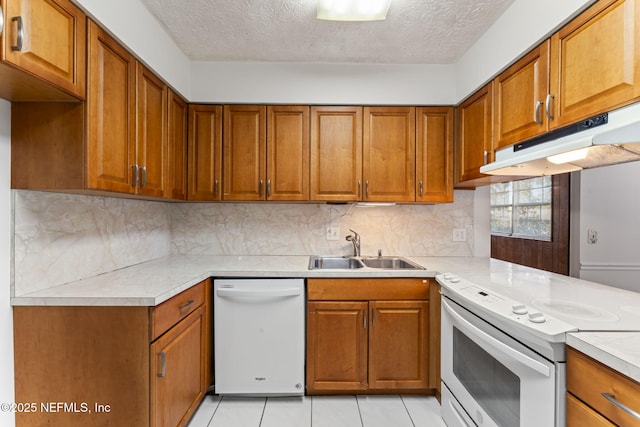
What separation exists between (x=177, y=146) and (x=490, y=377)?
7.57ft

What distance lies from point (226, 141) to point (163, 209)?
30.9 inches

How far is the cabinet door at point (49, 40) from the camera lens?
1.02 metres

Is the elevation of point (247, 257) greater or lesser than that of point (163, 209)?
lesser

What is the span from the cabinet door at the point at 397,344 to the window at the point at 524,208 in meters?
2.27

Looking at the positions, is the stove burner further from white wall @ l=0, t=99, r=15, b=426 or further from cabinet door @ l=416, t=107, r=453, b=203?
white wall @ l=0, t=99, r=15, b=426

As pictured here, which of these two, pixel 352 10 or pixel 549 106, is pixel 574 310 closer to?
pixel 549 106

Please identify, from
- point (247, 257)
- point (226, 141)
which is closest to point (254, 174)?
point (226, 141)

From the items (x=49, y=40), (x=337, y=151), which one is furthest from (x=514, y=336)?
(x=49, y=40)

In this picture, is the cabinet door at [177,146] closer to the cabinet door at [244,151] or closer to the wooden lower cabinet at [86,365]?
the cabinet door at [244,151]

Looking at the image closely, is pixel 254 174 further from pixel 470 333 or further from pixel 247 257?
pixel 470 333

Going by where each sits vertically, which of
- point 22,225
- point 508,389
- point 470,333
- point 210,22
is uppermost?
point 210,22

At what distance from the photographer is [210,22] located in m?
1.96

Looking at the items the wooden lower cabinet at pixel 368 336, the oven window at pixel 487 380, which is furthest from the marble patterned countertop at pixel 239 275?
the oven window at pixel 487 380

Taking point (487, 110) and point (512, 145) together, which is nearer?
point (512, 145)
